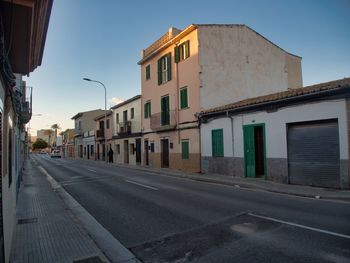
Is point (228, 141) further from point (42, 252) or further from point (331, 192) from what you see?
point (42, 252)

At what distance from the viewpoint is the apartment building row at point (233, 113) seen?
11828mm

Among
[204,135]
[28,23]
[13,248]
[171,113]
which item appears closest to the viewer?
[28,23]

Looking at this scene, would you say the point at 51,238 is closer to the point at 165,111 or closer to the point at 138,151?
the point at 165,111

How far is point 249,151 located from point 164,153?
10405 millimetres

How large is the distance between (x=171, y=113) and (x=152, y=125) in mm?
3327

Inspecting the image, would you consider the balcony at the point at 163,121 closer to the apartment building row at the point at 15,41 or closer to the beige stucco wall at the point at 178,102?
the beige stucco wall at the point at 178,102

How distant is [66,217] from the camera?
7488mm

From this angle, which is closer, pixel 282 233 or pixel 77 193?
pixel 282 233

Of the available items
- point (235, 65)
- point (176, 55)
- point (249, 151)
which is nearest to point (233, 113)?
point (249, 151)

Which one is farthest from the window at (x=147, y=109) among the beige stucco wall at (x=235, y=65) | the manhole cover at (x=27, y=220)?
the manhole cover at (x=27, y=220)

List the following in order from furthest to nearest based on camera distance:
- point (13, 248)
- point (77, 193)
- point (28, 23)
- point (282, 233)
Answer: point (77, 193)
point (282, 233)
point (13, 248)
point (28, 23)

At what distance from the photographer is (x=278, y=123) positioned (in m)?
13.7

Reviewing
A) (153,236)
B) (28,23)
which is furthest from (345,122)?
(28,23)

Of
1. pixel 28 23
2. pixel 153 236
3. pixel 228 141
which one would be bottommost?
pixel 153 236
